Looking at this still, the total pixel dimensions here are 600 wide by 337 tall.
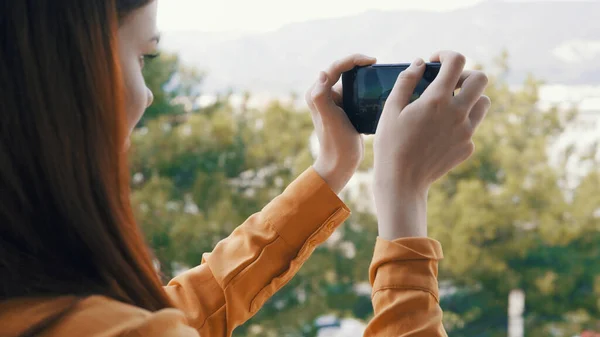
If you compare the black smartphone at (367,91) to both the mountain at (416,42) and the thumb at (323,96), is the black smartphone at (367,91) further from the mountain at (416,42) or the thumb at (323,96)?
the mountain at (416,42)

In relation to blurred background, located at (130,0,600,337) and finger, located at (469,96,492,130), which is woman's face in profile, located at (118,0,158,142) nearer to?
finger, located at (469,96,492,130)

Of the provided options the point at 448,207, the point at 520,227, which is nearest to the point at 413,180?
the point at 448,207

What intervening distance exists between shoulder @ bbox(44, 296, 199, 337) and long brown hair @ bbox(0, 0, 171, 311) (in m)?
0.02

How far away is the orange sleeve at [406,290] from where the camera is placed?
41 cm

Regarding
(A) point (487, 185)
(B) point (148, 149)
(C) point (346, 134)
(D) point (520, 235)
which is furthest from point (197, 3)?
(C) point (346, 134)

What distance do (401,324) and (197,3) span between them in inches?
123

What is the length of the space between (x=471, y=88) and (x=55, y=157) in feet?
0.83

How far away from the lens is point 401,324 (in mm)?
413

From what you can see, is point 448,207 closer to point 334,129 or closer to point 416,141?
point 334,129

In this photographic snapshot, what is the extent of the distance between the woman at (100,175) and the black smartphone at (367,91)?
58 mm

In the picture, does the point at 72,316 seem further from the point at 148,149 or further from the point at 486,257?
the point at 486,257

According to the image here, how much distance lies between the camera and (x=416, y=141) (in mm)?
439

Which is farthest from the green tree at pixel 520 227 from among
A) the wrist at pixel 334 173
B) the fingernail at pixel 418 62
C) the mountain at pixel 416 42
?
the fingernail at pixel 418 62

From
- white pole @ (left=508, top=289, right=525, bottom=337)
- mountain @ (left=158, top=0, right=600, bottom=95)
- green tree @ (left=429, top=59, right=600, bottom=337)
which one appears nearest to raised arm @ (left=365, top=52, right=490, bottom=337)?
green tree @ (left=429, top=59, right=600, bottom=337)
